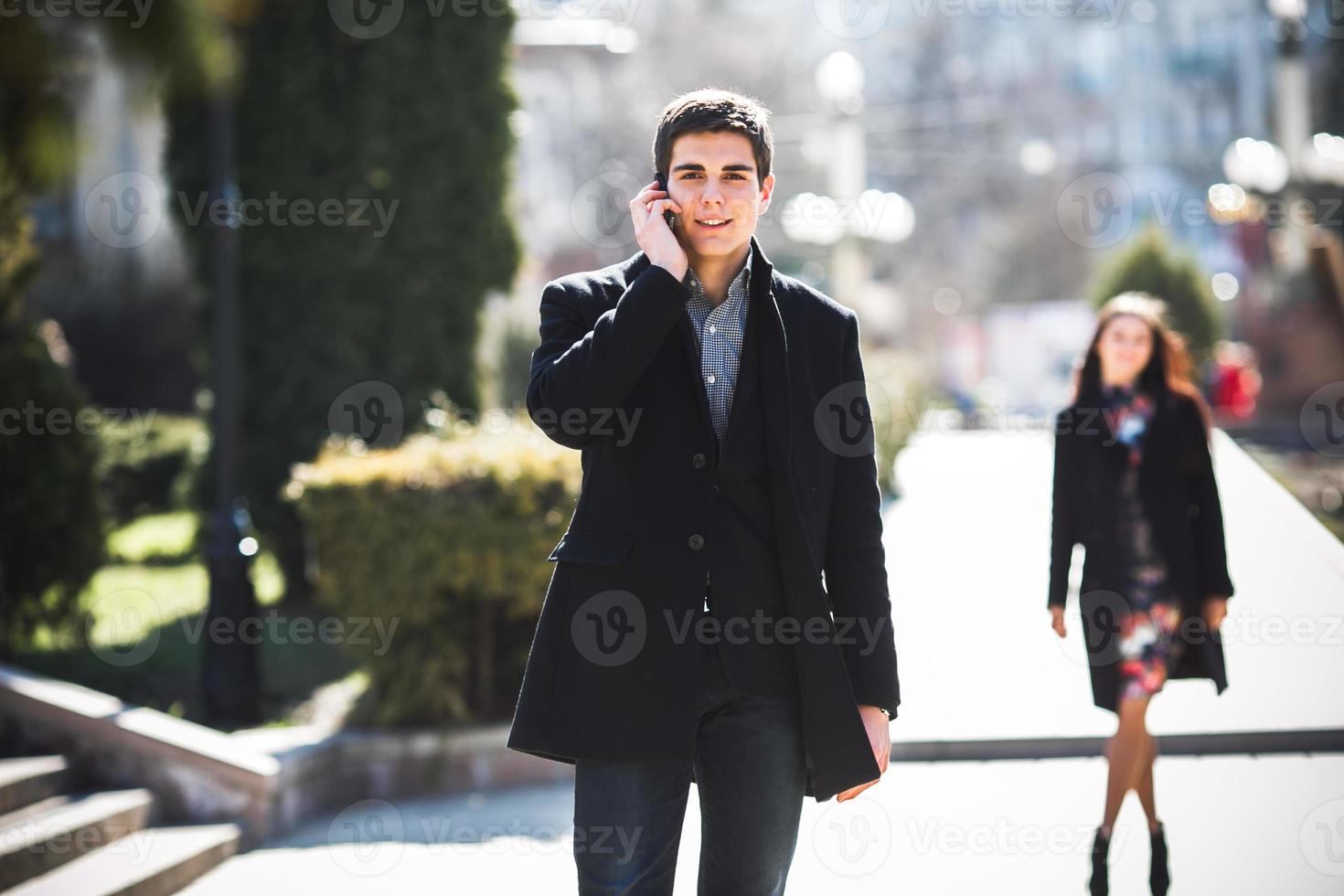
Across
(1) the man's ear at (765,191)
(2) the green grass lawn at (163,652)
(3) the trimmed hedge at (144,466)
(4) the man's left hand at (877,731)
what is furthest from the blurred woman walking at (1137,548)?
(3) the trimmed hedge at (144,466)

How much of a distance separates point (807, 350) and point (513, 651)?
16.2 feet

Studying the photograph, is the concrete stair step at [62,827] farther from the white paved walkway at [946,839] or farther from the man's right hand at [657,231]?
the man's right hand at [657,231]

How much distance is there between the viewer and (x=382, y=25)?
10.6 metres

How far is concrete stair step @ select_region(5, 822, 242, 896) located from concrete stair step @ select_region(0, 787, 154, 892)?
0.05 metres

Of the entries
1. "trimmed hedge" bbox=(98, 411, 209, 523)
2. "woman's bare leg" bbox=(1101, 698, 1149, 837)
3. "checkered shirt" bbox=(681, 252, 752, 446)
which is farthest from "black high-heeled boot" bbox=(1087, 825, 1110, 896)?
"trimmed hedge" bbox=(98, 411, 209, 523)

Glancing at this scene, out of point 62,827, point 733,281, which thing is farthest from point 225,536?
point 733,281

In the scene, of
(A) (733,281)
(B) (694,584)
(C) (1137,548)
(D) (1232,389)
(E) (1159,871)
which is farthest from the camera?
(D) (1232,389)

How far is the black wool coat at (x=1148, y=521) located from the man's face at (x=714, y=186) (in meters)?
2.75

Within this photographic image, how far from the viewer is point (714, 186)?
273 centimetres

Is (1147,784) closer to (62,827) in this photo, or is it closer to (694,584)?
(694,584)

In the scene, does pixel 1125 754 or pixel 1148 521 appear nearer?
pixel 1125 754

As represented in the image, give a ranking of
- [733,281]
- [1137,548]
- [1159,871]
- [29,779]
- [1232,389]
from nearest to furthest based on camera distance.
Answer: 1. [733,281]
2. [1159,871]
3. [1137,548]
4. [29,779]
5. [1232,389]

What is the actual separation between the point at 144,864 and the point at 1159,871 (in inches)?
148

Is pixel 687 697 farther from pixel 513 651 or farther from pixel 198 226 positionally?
pixel 198 226
